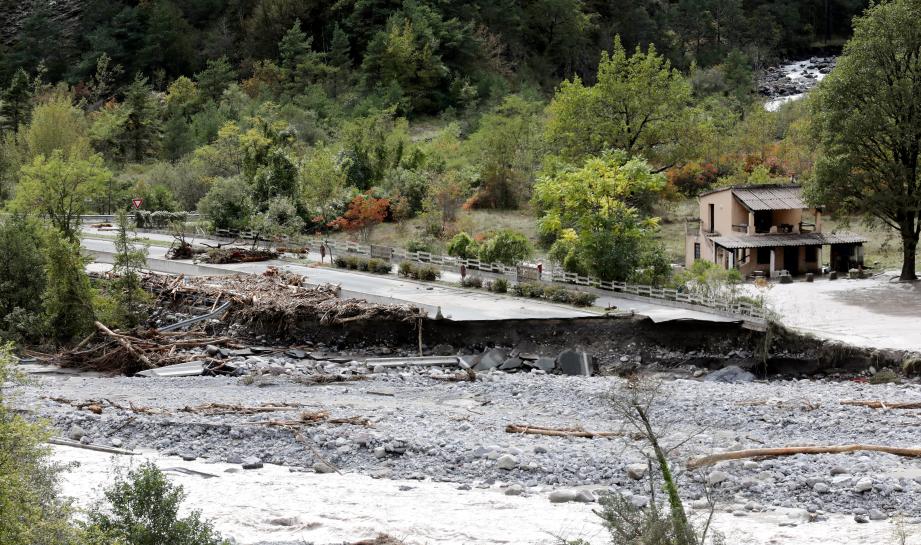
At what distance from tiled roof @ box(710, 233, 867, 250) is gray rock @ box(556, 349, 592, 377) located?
50.9 feet

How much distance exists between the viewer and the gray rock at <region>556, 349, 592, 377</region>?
111 feet

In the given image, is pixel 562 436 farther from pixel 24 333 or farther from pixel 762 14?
pixel 762 14

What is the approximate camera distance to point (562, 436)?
2450 centimetres

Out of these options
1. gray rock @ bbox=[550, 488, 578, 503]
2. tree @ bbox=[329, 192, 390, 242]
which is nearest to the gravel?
gray rock @ bbox=[550, 488, 578, 503]

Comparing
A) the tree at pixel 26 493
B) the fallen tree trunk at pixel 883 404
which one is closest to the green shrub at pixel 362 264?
the fallen tree trunk at pixel 883 404

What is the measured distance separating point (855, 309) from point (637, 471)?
20.3 metres

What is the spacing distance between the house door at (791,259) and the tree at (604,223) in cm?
626

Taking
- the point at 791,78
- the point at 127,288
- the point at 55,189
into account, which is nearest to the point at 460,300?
the point at 127,288

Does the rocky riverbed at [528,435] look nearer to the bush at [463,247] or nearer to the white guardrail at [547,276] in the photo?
the white guardrail at [547,276]

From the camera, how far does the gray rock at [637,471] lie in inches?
816

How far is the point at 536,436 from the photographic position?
80.8ft

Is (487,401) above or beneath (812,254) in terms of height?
beneath

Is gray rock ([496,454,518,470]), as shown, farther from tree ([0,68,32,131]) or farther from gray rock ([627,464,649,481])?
tree ([0,68,32,131])

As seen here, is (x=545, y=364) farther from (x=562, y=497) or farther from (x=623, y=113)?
(x=623, y=113)
